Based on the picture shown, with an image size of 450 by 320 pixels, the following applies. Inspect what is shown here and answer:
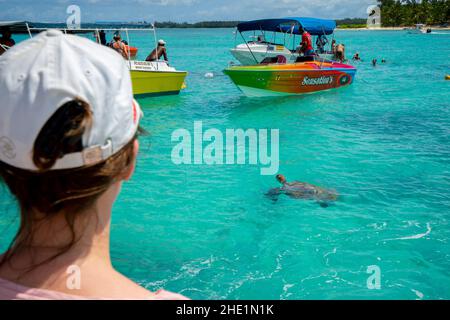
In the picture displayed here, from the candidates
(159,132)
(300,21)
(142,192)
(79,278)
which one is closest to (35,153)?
(79,278)

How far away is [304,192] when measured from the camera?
24.2 feet

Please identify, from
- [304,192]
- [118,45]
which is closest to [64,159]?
[304,192]

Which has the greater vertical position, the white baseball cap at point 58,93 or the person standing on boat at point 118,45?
the person standing on boat at point 118,45

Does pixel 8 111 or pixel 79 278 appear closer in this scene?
pixel 8 111

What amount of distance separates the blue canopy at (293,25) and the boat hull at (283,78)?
1.96m

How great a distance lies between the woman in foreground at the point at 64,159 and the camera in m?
1.04

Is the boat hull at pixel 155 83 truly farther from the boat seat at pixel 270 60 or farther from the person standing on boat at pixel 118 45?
the boat seat at pixel 270 60

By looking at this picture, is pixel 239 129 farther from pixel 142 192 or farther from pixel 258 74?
pixel 142 192

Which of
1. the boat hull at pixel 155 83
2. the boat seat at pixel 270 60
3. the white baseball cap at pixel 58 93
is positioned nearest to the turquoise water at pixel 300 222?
the white baseball cap at pixel 58 93

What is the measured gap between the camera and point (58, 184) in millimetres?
1106

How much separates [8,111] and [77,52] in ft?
0.71

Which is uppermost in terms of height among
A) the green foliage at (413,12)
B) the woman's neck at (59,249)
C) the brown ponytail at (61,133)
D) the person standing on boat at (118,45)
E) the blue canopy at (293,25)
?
the green foliage at (413,12)

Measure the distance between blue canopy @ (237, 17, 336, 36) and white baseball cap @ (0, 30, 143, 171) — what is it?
1779cm
